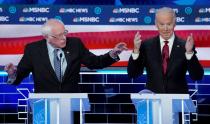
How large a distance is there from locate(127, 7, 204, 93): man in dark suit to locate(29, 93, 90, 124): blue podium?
1.15m

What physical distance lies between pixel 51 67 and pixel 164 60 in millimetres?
854

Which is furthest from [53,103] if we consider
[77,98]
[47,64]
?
[47,64]

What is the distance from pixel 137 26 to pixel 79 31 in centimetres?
61

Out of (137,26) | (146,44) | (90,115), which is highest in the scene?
(137,26)

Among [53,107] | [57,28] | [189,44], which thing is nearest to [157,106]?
[53,107]

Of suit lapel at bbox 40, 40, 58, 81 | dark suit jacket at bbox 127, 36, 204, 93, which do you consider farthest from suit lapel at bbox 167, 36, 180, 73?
suit lapel at bbox 40, 40, 58, 81

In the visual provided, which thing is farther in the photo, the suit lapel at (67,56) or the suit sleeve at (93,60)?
the suit sleeve at (93,60)

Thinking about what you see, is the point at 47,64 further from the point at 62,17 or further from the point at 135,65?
the point at 62,17

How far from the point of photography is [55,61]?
4.70m

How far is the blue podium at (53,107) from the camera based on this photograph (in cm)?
353

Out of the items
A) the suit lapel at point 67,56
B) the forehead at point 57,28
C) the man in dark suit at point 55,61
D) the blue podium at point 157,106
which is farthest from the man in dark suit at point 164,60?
the blue podium at point 157,106

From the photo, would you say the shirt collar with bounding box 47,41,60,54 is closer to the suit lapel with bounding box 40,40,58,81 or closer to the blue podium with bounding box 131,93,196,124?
the suit lapel with bounding box 40,40,58,81

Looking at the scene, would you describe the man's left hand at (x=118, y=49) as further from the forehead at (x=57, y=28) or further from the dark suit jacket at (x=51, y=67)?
the forehead at (x=57, y=28)

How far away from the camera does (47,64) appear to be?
4.70 meters
